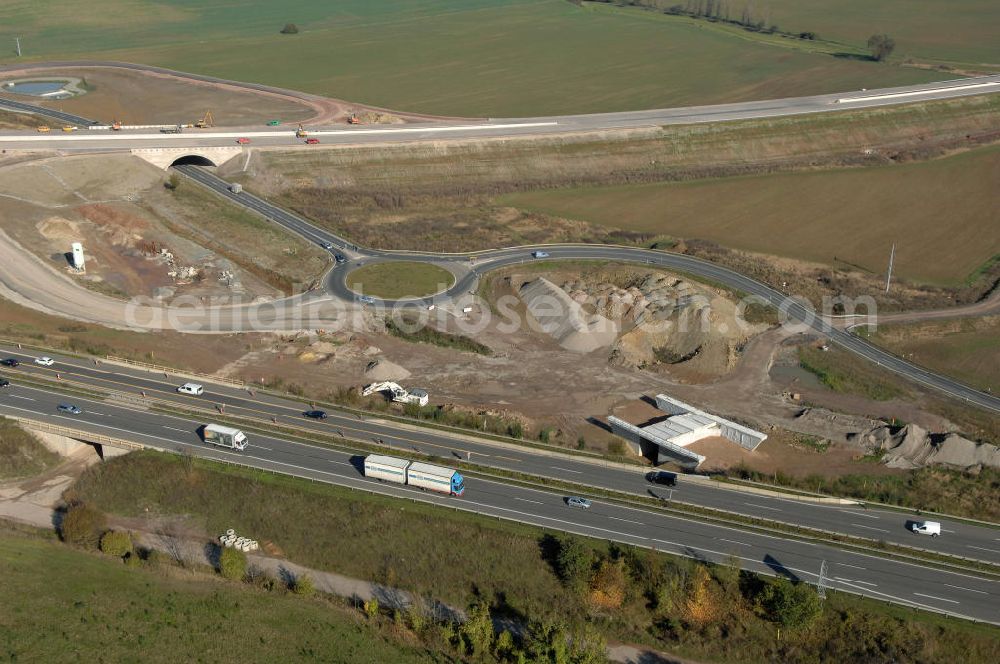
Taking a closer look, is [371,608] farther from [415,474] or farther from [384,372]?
[384,372]

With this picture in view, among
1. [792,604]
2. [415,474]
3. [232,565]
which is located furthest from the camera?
[415,474]

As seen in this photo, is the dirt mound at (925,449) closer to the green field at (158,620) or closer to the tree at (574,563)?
the tree at (574,563)

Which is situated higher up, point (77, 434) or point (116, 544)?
point (77, 434)

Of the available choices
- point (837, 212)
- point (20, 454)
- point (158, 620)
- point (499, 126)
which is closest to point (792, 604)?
point (158, 620)

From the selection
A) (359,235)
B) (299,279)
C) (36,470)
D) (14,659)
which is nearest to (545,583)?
(14,659)

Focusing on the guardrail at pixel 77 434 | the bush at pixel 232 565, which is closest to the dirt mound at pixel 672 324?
the bush at pixel 232 565
